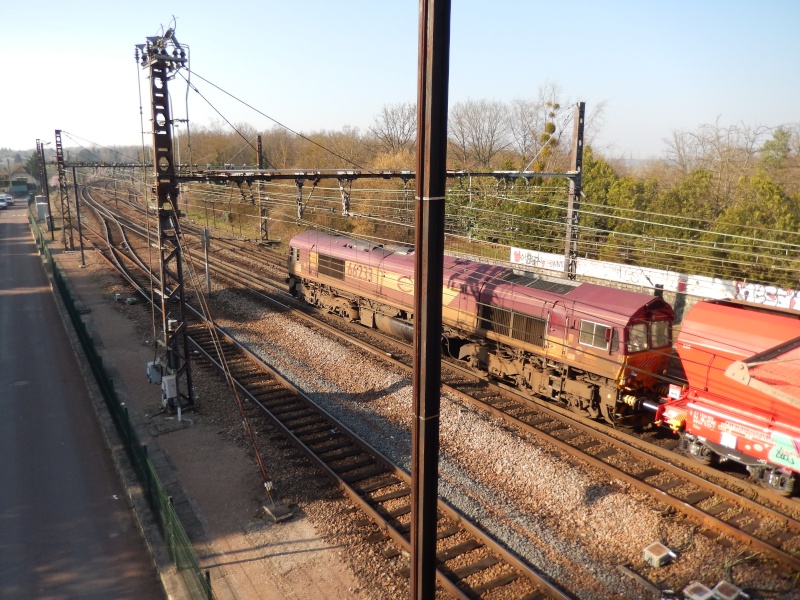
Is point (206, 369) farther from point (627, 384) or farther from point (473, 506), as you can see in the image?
point (627, 384)

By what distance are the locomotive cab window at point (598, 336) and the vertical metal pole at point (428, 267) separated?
8.22 meters

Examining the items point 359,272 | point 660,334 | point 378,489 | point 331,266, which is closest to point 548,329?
point 660,334

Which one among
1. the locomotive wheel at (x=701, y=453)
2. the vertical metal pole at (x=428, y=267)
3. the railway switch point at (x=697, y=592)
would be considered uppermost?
the vertical metal pole at (x=428, y=267)

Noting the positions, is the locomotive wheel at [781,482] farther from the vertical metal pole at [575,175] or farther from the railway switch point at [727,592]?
the vertical metal pole at [575,175]

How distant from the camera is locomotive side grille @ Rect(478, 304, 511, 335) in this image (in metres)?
14.7

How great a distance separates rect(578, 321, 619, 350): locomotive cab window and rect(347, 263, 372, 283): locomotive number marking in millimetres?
8399

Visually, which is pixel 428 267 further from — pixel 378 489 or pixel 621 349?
pixel 621 349

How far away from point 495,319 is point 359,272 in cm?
639

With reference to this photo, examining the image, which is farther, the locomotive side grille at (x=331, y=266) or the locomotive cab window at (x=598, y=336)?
the locomotive side grille at (x=331, y=266)

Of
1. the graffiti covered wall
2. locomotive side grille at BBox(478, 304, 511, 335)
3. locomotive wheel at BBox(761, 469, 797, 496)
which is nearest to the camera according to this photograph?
locomotive wheel at BBox(761, 469, 797, 496)

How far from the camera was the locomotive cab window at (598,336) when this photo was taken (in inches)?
484

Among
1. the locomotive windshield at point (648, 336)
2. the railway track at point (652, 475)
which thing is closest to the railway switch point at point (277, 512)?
the railway track at point (652, 475)

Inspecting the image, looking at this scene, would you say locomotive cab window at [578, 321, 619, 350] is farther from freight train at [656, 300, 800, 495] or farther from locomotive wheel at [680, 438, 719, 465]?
locomotive wheel at [680, 438, 719, 465]

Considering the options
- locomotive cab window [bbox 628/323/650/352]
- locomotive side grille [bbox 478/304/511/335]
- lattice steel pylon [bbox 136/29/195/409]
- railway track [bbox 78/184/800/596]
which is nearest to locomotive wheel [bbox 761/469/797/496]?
railway track [bbox 78/184/800/596]
